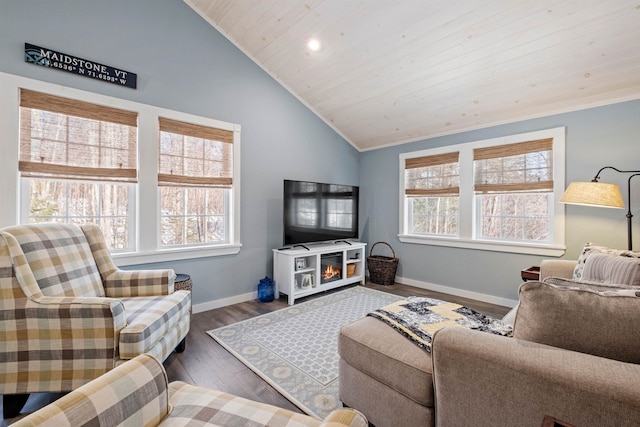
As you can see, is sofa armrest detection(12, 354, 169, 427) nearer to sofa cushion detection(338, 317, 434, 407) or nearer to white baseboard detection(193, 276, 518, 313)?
sofa cushion detection(338, 317, 434, 407)

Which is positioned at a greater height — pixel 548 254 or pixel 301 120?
pixel 301 120

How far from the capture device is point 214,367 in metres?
2.06

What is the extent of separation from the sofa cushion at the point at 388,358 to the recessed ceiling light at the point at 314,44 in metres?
2.83

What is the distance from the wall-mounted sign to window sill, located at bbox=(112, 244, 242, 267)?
1.58 meters

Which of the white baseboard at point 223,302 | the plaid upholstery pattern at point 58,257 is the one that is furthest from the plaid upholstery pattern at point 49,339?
the white baseboard at point 223,302

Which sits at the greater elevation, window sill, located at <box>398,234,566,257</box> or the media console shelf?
window sill, located at <box>398,234,566,257</box>

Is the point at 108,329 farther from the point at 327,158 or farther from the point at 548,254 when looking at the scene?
the point at 548,254

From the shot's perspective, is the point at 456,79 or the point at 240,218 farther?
the point at 240,218

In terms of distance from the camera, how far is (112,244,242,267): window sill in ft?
8.71

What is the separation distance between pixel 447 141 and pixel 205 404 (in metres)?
3.96

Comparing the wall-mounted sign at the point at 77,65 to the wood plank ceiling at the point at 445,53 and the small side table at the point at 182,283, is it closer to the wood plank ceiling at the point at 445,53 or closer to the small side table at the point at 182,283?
the wood plank ceiling at the point at 445,53

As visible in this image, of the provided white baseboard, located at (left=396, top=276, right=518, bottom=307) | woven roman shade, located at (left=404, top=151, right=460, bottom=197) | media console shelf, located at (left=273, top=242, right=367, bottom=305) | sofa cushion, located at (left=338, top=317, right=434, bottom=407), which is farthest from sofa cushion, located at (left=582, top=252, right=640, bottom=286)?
media console shelf, located at (left=273, top=242, right=367, bottom=305)

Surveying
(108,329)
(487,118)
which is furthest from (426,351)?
(487,118)

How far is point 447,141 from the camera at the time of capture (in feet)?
12.8
